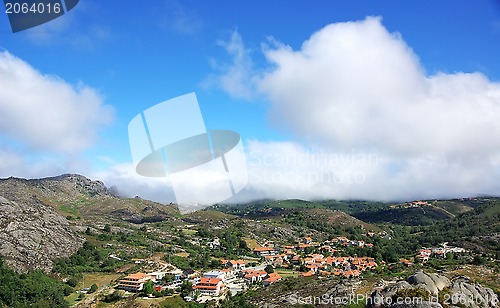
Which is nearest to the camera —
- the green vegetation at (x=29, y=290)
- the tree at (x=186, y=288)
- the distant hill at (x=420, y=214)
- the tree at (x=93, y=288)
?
the green vegetation at (x=29, y=290)

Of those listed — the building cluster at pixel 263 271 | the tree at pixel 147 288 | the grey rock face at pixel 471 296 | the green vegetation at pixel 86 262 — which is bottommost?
the building cluster at pixel 263 271

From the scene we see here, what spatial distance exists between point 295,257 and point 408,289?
42.8 meters

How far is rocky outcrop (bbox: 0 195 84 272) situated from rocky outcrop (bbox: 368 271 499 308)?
36122 mm

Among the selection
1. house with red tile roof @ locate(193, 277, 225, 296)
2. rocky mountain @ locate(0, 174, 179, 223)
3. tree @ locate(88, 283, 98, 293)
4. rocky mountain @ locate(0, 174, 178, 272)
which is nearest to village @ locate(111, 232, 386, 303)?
house with red tile roof @ locate(193, 277, 225, 296)

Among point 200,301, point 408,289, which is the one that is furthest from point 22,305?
point 408,289

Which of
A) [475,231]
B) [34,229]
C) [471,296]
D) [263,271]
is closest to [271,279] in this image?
[263,271]

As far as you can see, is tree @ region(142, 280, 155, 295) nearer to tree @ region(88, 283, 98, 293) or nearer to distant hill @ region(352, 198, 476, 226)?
tree @ region(88, 283, 98, 293)

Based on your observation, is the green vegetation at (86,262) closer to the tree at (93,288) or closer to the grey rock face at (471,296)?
the tree at (93,288)

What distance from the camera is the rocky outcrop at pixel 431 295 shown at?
14.8 meters

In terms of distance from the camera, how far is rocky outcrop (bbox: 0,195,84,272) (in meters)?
38.1

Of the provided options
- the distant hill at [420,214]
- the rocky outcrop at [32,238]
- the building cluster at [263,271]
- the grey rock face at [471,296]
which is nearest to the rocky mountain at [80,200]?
the rocky outcrop at [32,238]

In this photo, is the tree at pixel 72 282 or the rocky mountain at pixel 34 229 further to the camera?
the rocky mountain at pixel 34 229

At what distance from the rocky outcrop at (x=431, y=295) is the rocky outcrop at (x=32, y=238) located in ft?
119

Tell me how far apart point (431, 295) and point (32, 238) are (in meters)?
43.2
